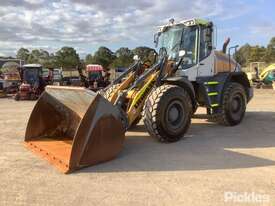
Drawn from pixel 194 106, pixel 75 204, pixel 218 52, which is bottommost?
pixel 75 204

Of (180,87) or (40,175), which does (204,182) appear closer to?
(40,175)

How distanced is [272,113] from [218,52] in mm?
3847

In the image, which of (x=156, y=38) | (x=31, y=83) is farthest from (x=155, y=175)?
(x=31, y=83)

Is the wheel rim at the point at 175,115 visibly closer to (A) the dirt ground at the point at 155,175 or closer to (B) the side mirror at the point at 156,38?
(A) the dirt ground at the point at 155,175

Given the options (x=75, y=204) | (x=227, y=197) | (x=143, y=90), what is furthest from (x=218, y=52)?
(x=75, y=204)

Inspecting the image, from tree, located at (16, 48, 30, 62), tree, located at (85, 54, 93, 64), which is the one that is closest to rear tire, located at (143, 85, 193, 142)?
tree, located at (85, 54, 93, 64)

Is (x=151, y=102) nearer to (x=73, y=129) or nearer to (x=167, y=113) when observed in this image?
(x=167, y=113)

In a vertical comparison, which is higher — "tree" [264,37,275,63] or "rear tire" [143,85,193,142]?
"tree" [264,37,275,63]

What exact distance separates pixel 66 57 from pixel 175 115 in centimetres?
5439

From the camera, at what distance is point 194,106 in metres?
9.20

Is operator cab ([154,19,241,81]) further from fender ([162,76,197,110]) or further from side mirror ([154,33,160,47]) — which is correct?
fender ([162,76,197,110])

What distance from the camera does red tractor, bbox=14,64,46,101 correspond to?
22.1 m
